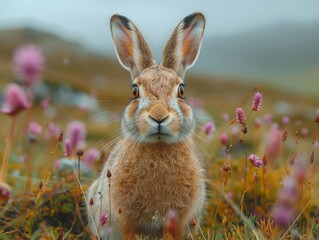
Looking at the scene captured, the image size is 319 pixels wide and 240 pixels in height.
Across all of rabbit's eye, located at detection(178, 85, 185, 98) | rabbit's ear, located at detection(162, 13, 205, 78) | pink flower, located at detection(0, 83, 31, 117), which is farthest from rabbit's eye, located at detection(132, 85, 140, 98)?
pink flower, located at detection(0, 83, 31, 117)

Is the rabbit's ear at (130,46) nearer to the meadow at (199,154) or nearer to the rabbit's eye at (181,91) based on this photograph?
the meadow at (199,154)

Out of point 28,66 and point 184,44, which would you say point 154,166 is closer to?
Result: point 184,44

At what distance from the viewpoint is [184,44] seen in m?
6.84

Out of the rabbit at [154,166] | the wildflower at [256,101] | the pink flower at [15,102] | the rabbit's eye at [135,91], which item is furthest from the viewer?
the rabbit's eye at [135,91]

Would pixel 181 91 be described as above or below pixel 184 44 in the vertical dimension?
below

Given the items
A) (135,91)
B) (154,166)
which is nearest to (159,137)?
(154,166)

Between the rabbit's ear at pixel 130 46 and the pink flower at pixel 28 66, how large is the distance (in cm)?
273

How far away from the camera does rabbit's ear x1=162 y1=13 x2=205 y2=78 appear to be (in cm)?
666

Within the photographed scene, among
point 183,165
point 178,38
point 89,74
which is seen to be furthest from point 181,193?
point 89,74

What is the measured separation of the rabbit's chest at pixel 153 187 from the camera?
572 centimetres

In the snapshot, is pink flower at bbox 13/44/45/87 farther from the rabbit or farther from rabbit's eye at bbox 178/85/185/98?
rabbit's eye at bbox 178/85/185/98

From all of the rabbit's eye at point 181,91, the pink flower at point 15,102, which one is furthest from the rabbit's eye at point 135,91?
the pink flower at point 15,102

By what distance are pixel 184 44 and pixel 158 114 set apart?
182 centimetres

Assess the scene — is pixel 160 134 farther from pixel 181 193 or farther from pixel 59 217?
pixel 59 217
